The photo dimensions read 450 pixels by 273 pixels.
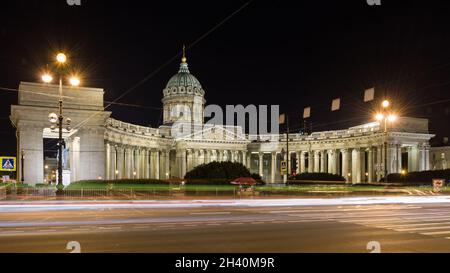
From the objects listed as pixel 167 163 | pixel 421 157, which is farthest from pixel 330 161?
pixel 167 163

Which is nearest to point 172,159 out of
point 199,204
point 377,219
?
point 199,204

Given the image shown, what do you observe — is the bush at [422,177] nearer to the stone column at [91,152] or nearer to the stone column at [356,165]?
the stone column at [356,165]

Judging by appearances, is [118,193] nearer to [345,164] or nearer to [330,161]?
[345,164]

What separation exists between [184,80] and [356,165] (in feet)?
194

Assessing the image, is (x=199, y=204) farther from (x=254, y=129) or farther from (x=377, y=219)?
(x=254, y=129)

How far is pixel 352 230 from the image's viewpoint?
54.0 ft

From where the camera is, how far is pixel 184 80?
142m

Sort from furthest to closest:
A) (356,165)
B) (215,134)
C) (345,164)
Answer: (215,134) < (345,164) < (356,165)

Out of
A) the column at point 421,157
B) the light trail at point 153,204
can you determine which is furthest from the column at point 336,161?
the light trail at point 153,204

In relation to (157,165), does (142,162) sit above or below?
above

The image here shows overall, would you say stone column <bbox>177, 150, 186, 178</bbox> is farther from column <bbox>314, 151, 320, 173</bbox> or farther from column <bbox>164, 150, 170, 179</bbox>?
column <bbox>314, 151, 320, 173</bbox>

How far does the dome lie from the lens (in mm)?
141275

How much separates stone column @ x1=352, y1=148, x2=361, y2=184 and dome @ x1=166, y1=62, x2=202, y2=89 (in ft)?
180
